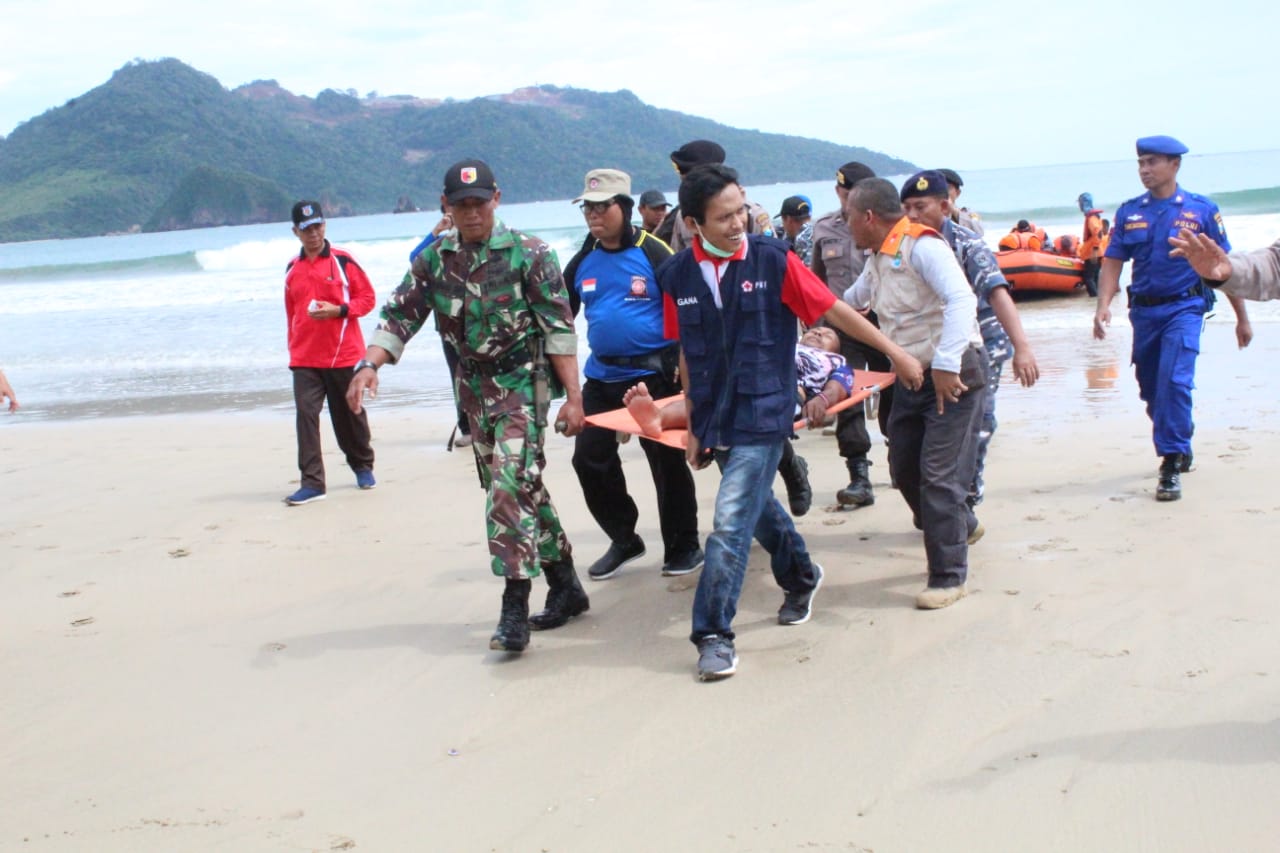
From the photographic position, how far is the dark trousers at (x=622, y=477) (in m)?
5.43

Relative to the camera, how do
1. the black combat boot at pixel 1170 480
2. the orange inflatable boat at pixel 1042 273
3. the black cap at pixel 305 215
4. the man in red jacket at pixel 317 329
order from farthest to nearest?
the orange inflatable boat at pixel 1042 273 → the man in red jacket at pixel 317 329 → the black cap at pixel 305 215 → the black combat boot at pixel 1170 480

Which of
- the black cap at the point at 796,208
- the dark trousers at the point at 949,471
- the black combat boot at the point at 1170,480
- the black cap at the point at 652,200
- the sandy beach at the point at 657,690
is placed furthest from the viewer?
the black cap at the point at 652,200

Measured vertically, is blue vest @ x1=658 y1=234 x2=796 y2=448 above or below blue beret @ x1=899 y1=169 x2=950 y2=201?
below

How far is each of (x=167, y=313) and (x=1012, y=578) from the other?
24.5 metres

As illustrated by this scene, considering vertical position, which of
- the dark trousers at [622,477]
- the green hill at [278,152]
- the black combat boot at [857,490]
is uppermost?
the green hill at [278,152]

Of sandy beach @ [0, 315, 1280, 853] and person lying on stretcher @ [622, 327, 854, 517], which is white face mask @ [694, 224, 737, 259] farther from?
sandy beach @ [0, 315, 1280, 853]

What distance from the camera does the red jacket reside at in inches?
314

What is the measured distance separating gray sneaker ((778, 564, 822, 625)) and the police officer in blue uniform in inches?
98.0

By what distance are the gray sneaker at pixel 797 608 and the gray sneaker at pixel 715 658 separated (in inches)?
20.1

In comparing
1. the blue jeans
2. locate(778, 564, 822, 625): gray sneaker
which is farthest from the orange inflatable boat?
the blue jeans

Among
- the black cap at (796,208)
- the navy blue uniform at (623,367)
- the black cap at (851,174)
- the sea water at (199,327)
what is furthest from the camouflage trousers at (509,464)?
the sea water at (199,327)

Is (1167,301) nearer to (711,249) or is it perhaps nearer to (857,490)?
(857,490)

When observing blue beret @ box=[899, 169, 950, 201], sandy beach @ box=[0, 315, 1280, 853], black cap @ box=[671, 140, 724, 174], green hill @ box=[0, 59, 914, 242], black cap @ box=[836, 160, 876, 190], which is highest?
green hill @ box=[0, 59, 914, 242]

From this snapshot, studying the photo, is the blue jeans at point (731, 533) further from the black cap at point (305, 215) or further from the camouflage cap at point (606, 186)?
the black cap at point (305, 215)
